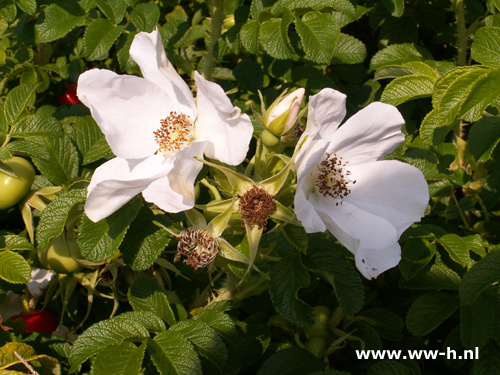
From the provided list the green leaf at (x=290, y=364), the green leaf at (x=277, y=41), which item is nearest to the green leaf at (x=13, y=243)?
the green leaf at (x=290, y=364)

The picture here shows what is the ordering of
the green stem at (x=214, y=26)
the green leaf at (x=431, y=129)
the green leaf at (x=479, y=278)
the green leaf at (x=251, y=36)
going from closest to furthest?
the green leaf at (x=479, y=278) < the green leaf at (x=431, y=129) < the green leaf at (x=251, y=36) < the green stem at (x=214, y=26)

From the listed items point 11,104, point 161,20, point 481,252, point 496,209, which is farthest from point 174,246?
point 161,20

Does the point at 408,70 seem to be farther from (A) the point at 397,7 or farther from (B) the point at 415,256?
(B) the point at 415,256

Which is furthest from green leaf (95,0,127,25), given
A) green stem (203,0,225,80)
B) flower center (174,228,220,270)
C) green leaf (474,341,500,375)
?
green leaf (474,341,500,375)

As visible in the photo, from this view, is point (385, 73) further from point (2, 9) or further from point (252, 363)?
point (2, 9)

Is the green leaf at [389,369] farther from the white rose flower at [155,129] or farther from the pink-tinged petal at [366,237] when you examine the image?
the white rose flower at [155,129]

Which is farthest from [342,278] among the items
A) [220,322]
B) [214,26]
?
[214,26]
